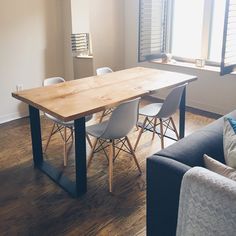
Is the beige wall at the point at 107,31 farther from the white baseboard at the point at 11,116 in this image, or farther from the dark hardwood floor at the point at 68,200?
the dark hardwood floor at the point at 68,200

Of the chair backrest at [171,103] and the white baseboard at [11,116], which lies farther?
the white baseboard at [11,116]

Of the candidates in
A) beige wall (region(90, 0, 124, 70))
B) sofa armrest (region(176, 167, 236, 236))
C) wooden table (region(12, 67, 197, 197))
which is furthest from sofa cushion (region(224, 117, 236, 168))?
beige wall (region(90, 0, 124, 70))

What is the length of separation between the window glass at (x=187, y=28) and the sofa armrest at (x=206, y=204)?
3516 mm

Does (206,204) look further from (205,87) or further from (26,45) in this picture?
(26,45)

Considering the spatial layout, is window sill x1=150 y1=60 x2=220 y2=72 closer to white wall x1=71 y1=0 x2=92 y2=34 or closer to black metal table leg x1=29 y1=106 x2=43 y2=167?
white wall x1=71 y1=0 x2=92 y2=34

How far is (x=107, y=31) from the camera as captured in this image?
4988 mm

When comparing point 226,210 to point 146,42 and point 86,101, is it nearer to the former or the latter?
point 86,101

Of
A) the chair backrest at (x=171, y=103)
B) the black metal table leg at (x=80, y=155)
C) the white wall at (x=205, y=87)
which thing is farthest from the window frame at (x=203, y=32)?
the black metal table leg at (x=80, y=155)

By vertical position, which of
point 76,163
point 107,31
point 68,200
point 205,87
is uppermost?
point 107,31

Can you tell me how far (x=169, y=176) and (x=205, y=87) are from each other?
3060 mm

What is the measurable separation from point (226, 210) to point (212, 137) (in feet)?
2.16

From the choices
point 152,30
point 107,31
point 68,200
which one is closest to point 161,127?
point 68,200

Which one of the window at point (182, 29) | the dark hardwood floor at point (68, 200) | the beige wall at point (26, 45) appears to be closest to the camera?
the dark hardwood floor at point (68, 200)

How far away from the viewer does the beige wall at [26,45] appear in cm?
394
